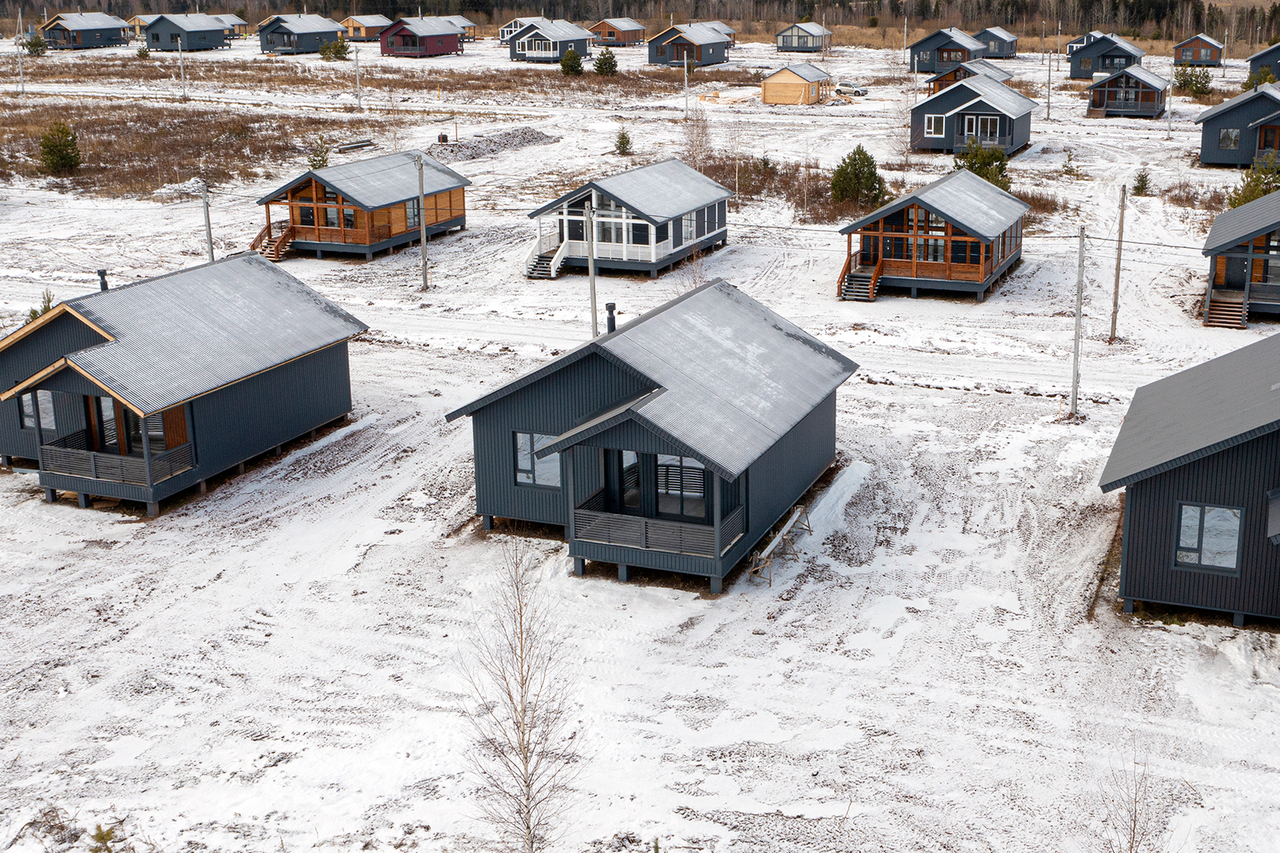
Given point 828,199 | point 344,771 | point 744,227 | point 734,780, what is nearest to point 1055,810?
point 734,780

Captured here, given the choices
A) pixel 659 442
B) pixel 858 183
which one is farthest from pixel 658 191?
pixel 659 442

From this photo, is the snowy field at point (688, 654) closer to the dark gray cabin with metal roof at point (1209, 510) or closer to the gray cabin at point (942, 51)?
the dark gray cabin with metal roof at point (1209, 510)

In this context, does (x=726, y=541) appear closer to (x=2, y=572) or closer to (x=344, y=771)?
(x=344, y=771)

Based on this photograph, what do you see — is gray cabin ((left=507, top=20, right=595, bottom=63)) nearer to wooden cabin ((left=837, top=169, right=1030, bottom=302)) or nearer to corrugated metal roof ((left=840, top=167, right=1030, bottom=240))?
corrugated metal roof ((left=840, top=167, right=1030, bottom=240))

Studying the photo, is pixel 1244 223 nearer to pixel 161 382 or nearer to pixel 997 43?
pixel 161 382

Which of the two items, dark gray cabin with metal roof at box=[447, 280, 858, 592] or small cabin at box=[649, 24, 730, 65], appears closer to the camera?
dark gray cabin with metal roof at box=[447, 280, 858, 592]

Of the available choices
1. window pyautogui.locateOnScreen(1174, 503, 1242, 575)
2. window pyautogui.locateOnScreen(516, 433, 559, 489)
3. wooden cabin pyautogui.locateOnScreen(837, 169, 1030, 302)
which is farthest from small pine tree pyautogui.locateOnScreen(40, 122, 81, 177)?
window pyautogui.locateOnScreen(1174, 503, 1242, 575)

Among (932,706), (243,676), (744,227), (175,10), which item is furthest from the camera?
(175,10)
